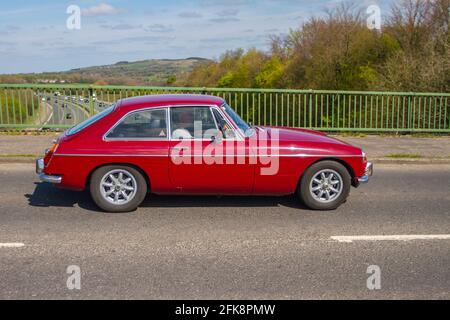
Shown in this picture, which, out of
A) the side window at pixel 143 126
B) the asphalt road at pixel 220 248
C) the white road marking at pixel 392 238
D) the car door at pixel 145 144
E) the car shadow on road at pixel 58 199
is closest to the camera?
the asphalt road at pixel 220 248

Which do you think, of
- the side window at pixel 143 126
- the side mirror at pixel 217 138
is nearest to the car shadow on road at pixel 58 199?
the side window at pixel 143 126

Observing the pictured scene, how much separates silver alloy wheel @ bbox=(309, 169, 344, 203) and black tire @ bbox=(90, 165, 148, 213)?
2.29 meters

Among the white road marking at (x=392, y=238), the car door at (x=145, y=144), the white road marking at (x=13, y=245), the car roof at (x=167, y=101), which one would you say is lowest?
the white road marking at (x=392, y=238)

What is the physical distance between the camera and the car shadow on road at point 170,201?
6.30 m

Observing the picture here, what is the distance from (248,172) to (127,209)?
1.66 m

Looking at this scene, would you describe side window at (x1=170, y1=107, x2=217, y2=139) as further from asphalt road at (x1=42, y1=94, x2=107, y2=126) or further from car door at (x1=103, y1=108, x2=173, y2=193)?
asphalt road at (x1=42, y1=94, x2=107, y2=126)

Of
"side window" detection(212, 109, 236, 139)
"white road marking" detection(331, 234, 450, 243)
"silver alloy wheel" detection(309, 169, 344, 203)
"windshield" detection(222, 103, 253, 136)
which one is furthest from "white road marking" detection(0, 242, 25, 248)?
"silver alloy wheel" detection(309, 169, 344, 203)

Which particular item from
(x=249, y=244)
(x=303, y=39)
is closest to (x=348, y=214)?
(x=249, y=244)

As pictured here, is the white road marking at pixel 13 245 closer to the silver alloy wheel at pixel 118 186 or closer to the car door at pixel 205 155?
the silver alloy wheel at pixel 118 186

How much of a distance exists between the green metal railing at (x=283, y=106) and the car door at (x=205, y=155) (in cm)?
656

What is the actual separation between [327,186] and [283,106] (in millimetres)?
7517

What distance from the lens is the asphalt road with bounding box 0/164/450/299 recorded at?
151 inches

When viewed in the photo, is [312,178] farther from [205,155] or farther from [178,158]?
[178,158]

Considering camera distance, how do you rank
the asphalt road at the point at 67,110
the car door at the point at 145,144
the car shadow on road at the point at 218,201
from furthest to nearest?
the asphalt road at the point at 67,110
the car shadow on road at the point at 218,201
the car door at the point at 145,144
